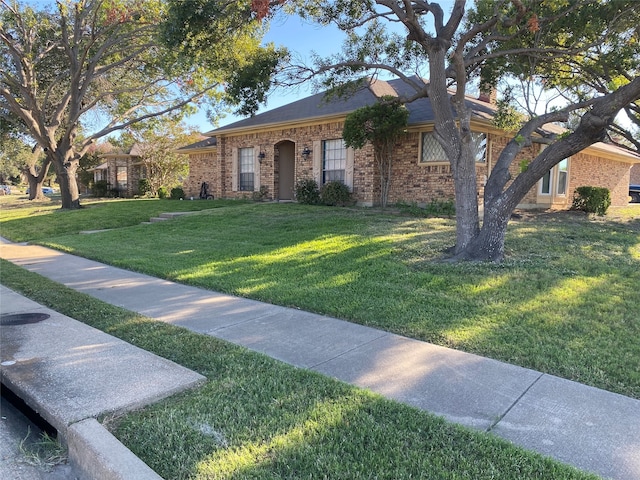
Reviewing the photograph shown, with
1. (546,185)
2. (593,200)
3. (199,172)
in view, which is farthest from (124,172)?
(593,200)

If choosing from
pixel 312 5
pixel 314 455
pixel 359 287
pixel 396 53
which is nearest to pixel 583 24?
pixel 396 53

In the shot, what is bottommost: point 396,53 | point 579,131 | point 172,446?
point 172,446

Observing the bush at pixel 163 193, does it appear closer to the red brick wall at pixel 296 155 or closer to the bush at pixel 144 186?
the bush at pixel 144 186

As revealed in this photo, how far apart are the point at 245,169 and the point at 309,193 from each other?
16.8ft

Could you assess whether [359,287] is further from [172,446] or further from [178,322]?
[172,446]

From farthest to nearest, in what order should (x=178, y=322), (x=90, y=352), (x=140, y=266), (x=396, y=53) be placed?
(x=396, y=53)
(x=140, y=266)
(x=178, y=322)
(x=90, y=352)

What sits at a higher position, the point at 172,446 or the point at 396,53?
the point at 396,53

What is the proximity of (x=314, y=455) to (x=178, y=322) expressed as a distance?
3.26 m

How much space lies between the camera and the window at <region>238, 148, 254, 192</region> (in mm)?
19984

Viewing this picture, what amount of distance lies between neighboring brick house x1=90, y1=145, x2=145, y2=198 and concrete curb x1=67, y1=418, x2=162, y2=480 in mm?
30335

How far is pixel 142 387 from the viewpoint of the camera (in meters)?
3.55

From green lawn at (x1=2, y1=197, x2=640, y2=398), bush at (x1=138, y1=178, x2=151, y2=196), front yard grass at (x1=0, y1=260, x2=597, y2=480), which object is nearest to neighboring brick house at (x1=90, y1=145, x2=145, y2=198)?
bush at (x1=138, y1=178, x2=151, y2=196)

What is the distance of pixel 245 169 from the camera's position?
66.7 feet

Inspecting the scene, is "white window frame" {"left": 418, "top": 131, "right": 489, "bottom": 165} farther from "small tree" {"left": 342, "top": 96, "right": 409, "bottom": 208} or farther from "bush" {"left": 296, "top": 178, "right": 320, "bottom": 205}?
"bush" {"left": 296, "top": 178, "right": 320, "bottom": 205}
